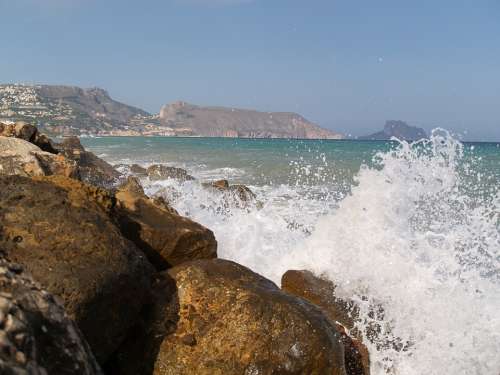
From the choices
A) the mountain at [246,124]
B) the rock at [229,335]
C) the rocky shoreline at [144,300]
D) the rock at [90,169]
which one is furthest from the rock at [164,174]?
the mountain at [246,124]

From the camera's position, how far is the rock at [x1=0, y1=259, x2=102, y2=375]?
1422 millimetres

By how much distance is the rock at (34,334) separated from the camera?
4.66ft

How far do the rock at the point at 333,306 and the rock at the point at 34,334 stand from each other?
2.81 m

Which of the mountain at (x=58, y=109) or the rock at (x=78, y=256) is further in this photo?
the mountain at (x=58, y=109)

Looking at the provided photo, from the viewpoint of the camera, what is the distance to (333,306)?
491 centimetres

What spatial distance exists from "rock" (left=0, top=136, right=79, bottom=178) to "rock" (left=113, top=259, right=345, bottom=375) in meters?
2.64

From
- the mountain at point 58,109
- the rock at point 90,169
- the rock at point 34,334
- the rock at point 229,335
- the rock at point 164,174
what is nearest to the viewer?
the rock at point 34,334

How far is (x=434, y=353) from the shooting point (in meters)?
4.71

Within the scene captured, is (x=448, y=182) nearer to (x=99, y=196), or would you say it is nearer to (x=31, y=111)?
(x=99, y=196)

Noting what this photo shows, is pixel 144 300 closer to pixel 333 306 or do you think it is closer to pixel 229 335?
pixel 229 335

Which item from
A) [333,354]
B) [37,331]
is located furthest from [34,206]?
[333,354]

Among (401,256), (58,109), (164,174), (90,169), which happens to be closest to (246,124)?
(58,109)

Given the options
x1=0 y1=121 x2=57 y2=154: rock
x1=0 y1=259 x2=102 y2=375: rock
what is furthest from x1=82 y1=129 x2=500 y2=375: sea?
x1=0 y1=259 x2=102 y2=375: rock

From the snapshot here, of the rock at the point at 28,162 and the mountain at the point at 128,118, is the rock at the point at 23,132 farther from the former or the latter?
the mountain at the point at 128,118
